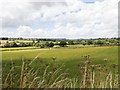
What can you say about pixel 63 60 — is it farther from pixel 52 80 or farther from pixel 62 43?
pixel 62 43

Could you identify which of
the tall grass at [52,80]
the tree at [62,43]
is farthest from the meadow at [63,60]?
the tree at [62,43]

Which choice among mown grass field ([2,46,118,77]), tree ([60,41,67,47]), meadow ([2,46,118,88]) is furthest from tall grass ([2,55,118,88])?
tree ([60,41,67,47])

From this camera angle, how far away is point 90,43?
1262cm

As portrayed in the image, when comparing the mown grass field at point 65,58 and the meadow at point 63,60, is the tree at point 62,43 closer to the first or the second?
the mown grass field at point 65,58

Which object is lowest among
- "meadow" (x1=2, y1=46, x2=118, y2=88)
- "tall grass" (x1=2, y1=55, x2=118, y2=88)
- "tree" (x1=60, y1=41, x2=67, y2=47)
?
"meadow" (x1=2, y1=46, x2=118, y2=88)

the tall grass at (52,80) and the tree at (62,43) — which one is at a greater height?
the tree at (62,43)

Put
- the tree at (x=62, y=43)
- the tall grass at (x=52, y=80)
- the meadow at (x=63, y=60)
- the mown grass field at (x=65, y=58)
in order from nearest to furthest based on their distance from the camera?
the tall grass at (x=52, y=80), the meadow at (x=63, y=60), the mown grass field at (x=65, y=58), the tree at (x=62, y=43)

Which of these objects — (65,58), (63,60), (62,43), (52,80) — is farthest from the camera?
(62,43)

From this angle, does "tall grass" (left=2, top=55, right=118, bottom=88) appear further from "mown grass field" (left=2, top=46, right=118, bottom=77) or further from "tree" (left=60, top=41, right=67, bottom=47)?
"tree" (left=60, top=41, right=67, bottom=47)

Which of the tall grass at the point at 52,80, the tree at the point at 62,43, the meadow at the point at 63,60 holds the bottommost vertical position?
the meadow at the point at 63,60

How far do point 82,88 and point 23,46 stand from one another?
900cm

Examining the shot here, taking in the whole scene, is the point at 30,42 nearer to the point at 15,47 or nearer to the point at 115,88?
the point at 15,47

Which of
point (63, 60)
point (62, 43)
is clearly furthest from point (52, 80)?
point (62, 43)

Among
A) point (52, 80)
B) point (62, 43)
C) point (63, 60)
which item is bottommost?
point (63, 60)
